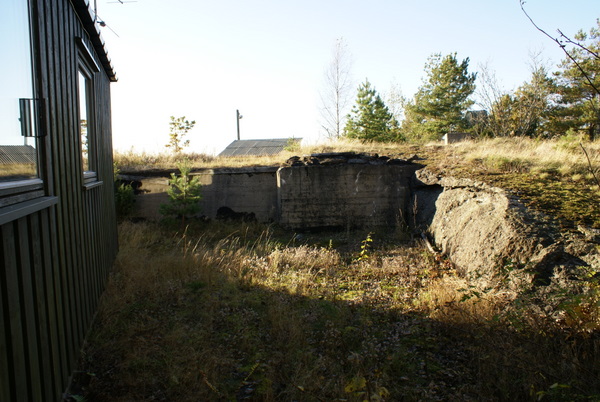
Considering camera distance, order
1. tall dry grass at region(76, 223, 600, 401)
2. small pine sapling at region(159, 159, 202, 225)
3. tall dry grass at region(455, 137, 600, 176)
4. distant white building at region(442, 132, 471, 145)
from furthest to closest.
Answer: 1. distant white building at region(442, 132, 471, 145)
2. small pine sapling at region(159, 159, 202, 225)
3. tall dry grass at region(455, 137, 600, 176)
4. tall dry grass at region(76, 223, 600, 401)

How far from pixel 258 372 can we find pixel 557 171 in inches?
295

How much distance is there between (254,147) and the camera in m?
26.9

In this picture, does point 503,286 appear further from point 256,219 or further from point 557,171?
point 256,219

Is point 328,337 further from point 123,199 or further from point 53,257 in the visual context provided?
point 123,199

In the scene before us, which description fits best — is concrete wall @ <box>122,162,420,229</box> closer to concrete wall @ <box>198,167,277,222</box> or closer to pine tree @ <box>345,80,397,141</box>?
concrete wall @ <box>198,167,277,222</box>

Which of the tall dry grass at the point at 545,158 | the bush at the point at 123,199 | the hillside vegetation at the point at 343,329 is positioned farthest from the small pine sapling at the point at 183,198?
the tall dry grass at the point at 545,158

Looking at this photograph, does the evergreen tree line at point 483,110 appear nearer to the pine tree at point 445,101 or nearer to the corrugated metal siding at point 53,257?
the pine tree at point 445,101

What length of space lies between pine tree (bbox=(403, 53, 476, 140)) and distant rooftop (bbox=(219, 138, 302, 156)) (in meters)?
9.58

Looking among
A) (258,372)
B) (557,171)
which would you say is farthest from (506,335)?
(557,171)

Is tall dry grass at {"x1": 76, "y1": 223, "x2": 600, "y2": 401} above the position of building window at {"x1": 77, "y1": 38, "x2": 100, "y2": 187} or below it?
below

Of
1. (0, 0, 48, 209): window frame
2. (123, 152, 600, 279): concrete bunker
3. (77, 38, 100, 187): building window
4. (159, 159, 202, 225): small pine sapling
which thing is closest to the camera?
(0, 0, 48, 209): window frame

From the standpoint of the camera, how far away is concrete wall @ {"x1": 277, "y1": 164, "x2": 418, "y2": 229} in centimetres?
943

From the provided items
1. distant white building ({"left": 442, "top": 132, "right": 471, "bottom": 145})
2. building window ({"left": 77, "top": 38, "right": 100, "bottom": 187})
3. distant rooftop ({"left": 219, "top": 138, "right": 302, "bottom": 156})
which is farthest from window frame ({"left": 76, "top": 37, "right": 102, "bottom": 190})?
distant rooftop ({"left": 219, "top": 138, "right": 302, "bottom": 156})

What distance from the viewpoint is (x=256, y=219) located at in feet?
33.8
